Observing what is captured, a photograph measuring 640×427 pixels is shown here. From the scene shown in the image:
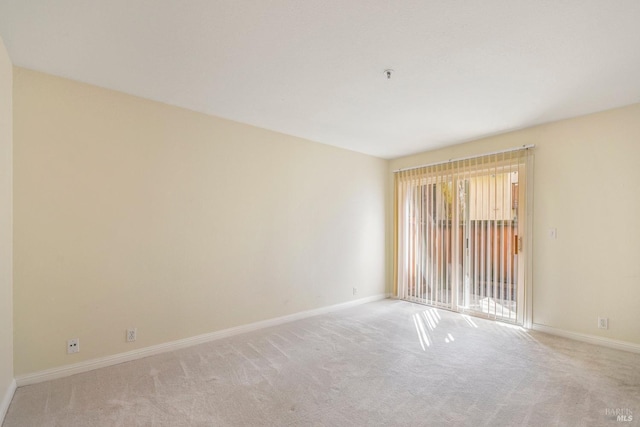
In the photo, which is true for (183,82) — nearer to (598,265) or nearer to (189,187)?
(189,187)

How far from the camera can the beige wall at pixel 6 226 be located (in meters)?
2.02

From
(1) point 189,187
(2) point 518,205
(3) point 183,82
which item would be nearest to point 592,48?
(2) point 518,205

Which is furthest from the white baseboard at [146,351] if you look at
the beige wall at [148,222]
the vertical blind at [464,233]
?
the vertical blind at [464,233]

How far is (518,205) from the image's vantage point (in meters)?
3.83

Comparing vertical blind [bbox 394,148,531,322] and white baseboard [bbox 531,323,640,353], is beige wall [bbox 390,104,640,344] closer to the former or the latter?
white baseboard [bbox 531,323,640,353]

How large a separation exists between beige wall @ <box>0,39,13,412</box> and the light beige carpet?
32cm

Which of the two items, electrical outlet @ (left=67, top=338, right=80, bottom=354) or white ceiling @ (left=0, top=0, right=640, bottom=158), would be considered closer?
white ceiling @ (left=0, top=0, right=640, bottom=158)

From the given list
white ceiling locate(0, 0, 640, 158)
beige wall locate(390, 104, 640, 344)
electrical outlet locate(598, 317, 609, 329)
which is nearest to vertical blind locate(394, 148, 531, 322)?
beige wall locate(390, 104, 640, 344)

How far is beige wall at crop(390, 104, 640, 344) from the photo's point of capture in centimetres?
308

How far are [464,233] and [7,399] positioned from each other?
189 inches

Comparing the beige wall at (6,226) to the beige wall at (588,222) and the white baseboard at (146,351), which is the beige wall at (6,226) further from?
the beige wall at (588,222)

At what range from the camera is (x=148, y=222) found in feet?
9.69

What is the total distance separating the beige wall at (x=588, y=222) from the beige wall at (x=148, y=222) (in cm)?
270

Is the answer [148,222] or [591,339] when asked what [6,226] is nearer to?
[148,222]
